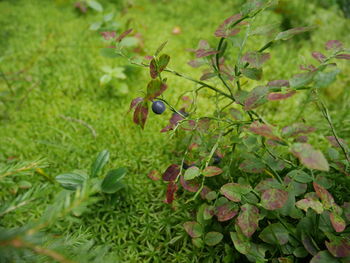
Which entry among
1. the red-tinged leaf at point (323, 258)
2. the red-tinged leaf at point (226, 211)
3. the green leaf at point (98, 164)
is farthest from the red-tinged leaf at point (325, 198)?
the green leaf at point (98, 164)

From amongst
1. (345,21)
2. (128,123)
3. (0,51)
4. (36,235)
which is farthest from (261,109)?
(0,51)

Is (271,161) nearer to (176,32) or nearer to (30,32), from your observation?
(176,32)

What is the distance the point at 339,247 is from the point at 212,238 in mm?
361

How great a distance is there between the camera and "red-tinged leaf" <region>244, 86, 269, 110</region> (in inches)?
31.2

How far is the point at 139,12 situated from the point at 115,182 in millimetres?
1771

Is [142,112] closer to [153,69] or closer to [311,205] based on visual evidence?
[153,69]

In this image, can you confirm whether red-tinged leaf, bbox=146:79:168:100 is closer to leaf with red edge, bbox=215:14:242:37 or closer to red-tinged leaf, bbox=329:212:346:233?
leaf with red edge, bbox=215:14:242:37

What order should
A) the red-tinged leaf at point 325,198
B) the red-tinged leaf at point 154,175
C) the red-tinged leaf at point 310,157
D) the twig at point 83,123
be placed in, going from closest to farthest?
the red-tinged leaf at point 310,157, the red-tinged leaf at point 325,198, the red-tinged leaf at point 154,175, the twig at point 83,123

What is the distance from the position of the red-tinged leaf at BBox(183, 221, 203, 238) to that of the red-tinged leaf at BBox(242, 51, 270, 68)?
1.75ft

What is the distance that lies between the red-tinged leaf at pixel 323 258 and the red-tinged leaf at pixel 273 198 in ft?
0.57

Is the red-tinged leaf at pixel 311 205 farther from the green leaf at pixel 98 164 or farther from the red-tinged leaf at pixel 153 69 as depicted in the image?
the green leaf at pixel 98 164

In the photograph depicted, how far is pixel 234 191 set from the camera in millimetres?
895

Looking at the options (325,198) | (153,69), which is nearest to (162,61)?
(153,69)

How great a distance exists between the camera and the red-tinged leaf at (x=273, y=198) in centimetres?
80
